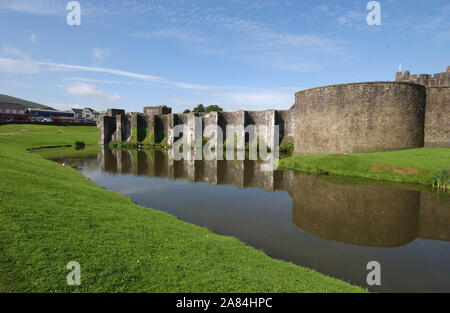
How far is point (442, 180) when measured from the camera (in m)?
14.3

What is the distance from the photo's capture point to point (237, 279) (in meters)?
4.91

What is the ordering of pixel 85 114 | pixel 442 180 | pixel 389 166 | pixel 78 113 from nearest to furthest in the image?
1. pixel 442 180
2. pixel 389 166
3. pixel 78 113
4. pixel 85 114

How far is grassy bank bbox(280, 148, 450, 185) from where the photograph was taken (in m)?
15.8

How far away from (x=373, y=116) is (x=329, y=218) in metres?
18.5

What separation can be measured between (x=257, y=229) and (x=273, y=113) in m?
33.1

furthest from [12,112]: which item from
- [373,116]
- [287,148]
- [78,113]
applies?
[373,116]

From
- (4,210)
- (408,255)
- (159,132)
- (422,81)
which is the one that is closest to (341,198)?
(408,255)

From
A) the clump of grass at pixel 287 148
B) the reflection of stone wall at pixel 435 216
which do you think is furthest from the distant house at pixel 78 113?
the reflection of stone wall at pixel 435 216

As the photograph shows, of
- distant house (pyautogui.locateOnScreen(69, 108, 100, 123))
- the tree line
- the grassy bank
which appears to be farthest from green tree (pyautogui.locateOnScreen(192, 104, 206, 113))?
the grassy bank

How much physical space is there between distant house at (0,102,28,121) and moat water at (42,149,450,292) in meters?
105

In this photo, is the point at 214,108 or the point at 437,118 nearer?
the point at 437,118

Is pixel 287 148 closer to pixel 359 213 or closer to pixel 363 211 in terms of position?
pixel 363 211

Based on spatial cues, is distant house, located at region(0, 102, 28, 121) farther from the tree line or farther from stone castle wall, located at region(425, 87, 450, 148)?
stone castle wall, located at region(425, 87, 450, 148)
